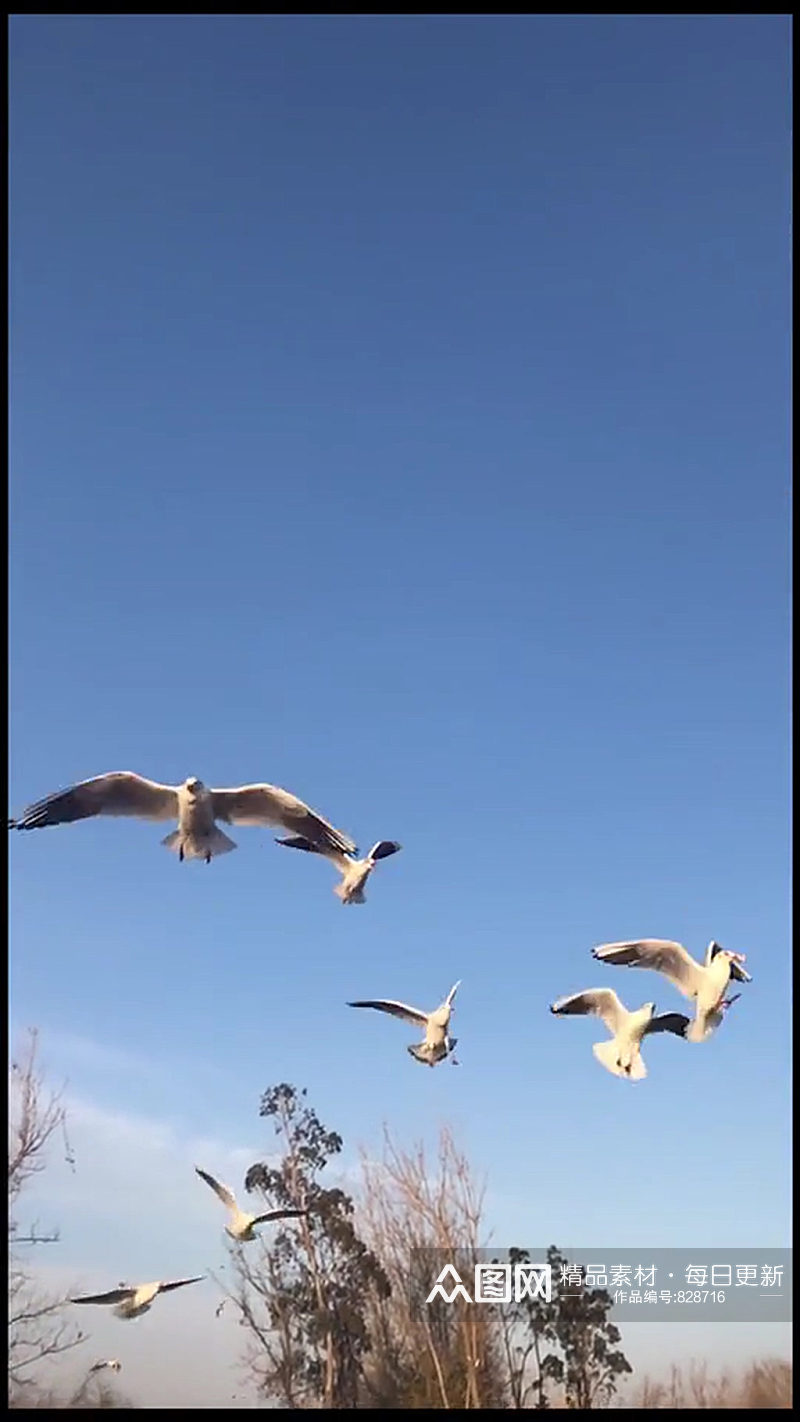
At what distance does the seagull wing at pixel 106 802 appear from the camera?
921cm

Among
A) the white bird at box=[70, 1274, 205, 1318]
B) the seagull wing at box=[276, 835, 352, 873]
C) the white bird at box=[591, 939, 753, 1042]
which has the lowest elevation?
the white bird at box=[70, 1274, 205, 1318]

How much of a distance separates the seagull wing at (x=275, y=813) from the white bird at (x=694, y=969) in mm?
1786

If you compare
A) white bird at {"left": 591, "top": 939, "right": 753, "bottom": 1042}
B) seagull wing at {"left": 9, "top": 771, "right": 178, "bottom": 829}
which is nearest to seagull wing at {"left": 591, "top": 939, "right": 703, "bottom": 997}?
white bird at {"left": 591, "top": 939, "right": 753, "bottom": 1042}

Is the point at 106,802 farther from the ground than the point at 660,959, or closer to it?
farther from the ground

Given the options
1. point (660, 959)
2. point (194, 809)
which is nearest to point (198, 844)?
point (194, 809)

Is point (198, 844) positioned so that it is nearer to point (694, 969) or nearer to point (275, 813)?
point (275, 813)

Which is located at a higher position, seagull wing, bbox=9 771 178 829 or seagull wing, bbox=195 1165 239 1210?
seagull wing, bbox=9 771 178 829

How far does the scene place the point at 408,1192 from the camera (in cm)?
1554

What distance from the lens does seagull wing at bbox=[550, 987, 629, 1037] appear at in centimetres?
1055

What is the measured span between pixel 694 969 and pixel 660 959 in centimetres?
28

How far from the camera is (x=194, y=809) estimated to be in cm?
954

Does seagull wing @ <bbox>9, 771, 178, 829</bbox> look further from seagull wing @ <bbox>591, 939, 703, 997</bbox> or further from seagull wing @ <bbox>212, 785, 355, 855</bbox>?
seagull wing @ <bbox>591, 939, 703, 997</bbox>

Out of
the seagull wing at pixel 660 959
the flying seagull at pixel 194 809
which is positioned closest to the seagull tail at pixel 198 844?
the flying seagull at pixel 194 809

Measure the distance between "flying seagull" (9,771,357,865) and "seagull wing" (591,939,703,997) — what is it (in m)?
1.73
